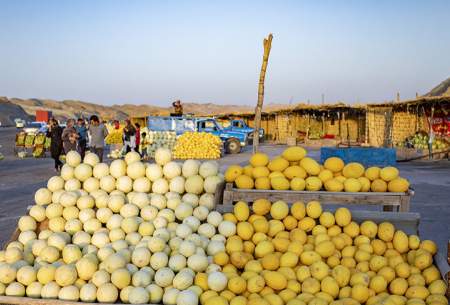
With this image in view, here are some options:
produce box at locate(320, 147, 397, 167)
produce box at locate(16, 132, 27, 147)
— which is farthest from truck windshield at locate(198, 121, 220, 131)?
produce box at locate(320, 147, 397, 167)

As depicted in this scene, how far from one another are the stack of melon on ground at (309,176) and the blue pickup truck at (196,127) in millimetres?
17881

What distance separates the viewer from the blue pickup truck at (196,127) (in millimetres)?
22266

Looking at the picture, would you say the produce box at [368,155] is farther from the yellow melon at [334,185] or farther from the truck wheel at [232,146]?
the truck wheel at [232,146]

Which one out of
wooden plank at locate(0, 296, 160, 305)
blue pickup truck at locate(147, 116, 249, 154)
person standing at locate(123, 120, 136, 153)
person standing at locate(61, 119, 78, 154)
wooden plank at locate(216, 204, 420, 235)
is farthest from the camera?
blue pickup truck at locate(147, 116, 249, 154)

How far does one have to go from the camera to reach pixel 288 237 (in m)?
3.83

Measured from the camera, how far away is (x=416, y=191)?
1034 centimetres

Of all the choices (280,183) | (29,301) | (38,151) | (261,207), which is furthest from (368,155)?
(38,151)

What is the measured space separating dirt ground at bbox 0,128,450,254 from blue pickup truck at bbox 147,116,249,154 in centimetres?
624

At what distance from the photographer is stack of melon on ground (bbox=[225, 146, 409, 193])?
4367 millimetres

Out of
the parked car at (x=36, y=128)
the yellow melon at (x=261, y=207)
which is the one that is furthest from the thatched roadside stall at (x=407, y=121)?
the parked car at (x=36, y=128)

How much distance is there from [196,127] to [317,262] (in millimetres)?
19685

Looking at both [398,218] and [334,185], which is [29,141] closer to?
[334,185]

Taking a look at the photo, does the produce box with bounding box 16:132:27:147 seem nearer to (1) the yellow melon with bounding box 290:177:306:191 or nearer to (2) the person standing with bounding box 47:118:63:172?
(2) the person standing with bounding box 47:118:63:172

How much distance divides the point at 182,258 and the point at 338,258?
1.27 m
